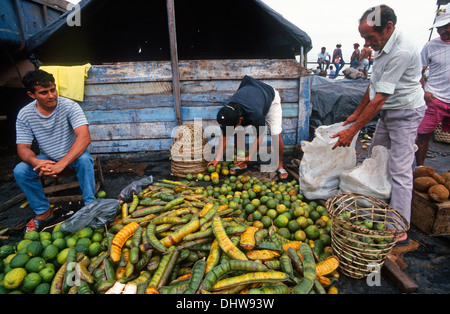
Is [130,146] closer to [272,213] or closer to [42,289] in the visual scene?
[42,289]

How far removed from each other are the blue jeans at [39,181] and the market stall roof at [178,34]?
9.37ft

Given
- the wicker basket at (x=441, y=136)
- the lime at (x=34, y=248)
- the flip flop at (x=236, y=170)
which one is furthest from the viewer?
the wicker basket at (x=441, y=136)

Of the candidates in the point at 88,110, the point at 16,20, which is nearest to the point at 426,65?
the point at 88,110

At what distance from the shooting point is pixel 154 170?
5102mm

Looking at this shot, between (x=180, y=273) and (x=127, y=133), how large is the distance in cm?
402

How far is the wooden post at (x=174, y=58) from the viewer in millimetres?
4598

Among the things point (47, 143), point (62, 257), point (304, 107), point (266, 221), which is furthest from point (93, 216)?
point (304, 107)

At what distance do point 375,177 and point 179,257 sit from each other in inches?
101

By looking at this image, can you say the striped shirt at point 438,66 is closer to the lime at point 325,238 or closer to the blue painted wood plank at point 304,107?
the blue painted wood plank at point 304,107

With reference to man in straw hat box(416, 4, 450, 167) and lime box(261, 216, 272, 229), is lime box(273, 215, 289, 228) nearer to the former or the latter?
lime box(261, 216, 272, 229)

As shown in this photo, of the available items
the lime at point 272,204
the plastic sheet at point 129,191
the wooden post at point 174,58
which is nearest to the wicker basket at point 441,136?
the lime at point 272,204

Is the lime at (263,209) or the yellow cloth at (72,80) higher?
the yellow cloth at (72,80)

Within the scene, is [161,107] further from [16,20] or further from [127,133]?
[16,20]

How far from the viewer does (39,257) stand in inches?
84.5
